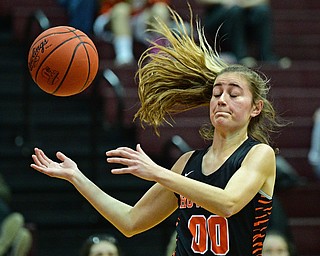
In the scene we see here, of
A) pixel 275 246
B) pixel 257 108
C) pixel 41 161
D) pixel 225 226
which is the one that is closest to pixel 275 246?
pixel 275 246

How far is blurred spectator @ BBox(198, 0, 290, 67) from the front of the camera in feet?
32.1

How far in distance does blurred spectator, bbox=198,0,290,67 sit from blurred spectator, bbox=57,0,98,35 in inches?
47.9

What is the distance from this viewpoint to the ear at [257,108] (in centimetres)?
448

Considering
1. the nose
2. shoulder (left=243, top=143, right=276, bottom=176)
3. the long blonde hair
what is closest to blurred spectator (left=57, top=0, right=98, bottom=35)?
the long blonde hair

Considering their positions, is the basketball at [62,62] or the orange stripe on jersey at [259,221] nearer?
the orange stripe on jersey at [259,221]

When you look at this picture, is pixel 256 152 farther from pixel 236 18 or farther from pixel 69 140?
pixel 236 18

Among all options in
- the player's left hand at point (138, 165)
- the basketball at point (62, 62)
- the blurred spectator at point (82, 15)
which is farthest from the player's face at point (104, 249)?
the blurred spectator at point (82, 15)

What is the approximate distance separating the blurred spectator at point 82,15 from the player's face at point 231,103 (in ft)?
17.8

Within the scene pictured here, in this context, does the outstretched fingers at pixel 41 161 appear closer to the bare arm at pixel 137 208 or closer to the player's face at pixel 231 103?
the bare arm at pixel 137 208

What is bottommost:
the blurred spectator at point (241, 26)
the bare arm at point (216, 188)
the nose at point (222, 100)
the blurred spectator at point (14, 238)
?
the blurred spectator at point (14, 238)

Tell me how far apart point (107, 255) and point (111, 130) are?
3.05 m

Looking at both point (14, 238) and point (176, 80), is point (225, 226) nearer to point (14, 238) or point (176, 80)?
point (176, 80)

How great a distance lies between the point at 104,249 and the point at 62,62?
67.4 inches

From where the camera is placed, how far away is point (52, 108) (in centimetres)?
929
